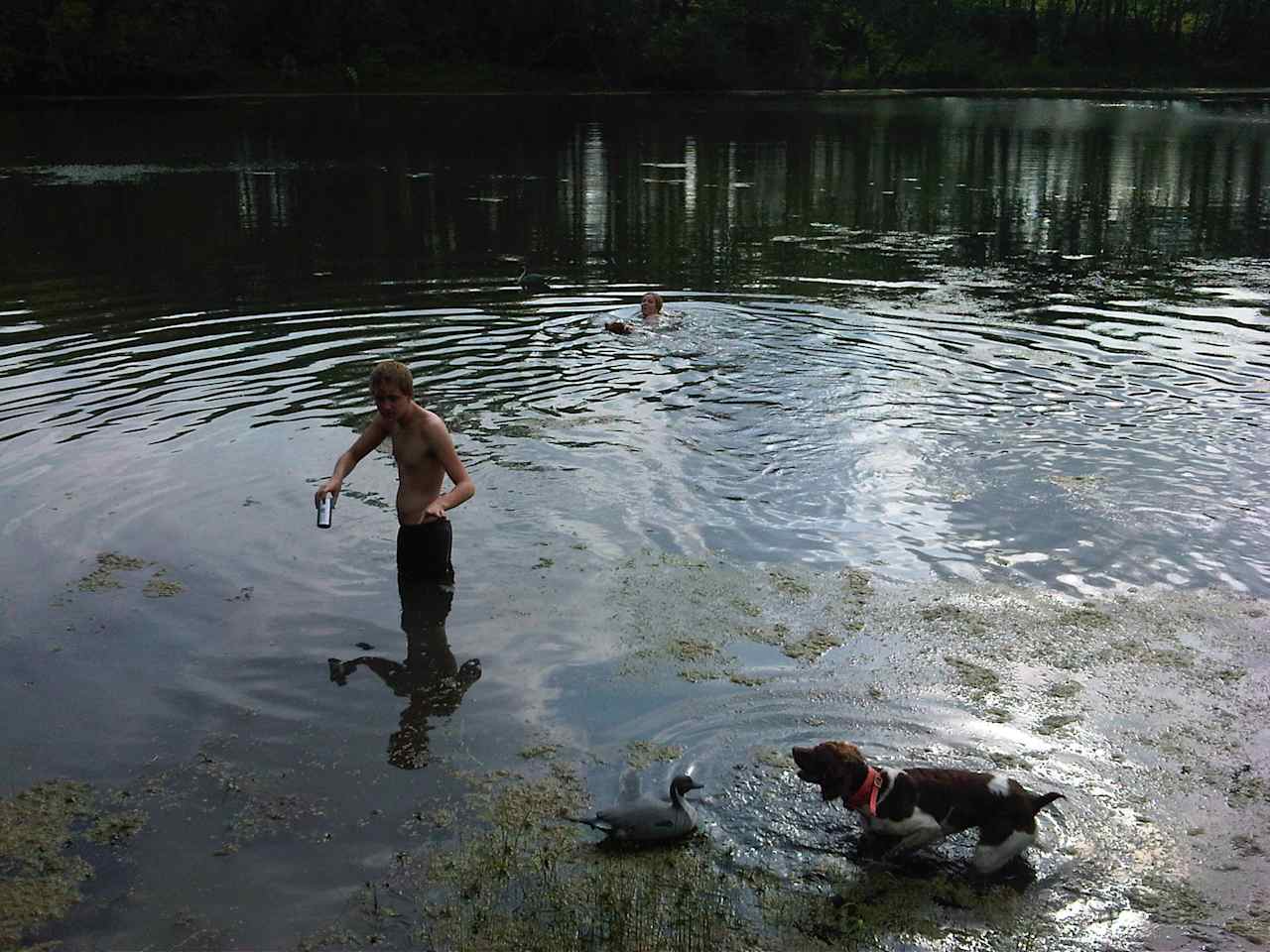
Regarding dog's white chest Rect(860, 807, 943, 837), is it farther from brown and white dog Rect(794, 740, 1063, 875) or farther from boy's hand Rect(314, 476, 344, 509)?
boy's hand Rect(314, 476, 344, 509)

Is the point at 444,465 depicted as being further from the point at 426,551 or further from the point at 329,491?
the point at 329,491

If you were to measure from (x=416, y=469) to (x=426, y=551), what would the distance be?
2.05 feet

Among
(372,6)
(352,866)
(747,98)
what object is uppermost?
(372,6)

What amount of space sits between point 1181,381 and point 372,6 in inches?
2960

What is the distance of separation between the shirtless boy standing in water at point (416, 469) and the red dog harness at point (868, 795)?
380 cm

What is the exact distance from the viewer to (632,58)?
8019 cm

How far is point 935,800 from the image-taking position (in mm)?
5969

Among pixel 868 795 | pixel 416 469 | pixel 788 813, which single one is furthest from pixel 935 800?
pixel 416 469

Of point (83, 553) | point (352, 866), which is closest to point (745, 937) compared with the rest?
point (352, 866)

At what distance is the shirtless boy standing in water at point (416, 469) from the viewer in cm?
870

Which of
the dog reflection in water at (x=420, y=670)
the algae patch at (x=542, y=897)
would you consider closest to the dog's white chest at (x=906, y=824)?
the algae patch at (x=542, y=897)

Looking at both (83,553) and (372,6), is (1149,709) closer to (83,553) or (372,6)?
(83,553)

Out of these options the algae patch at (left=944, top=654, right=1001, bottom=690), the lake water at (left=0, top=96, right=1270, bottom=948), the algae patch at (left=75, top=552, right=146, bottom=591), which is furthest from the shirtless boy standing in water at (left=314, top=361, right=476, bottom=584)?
the algae patch at (left=944, top=654, right=1001, bottom=690)

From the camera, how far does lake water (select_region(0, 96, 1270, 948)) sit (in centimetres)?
688
